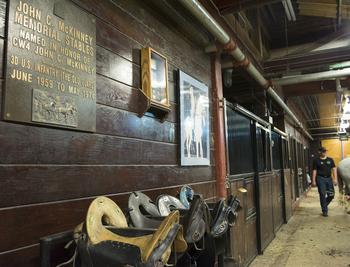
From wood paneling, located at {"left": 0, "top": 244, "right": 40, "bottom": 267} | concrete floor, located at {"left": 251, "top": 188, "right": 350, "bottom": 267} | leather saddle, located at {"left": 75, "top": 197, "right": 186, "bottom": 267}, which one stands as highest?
leather saddle, located at {"left": 75, "top": 197, "right": 186, "bottom": 267}

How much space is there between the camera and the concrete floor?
12.8 feet

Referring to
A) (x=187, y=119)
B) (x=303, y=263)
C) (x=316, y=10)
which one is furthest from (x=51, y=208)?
(x=316, y=10)

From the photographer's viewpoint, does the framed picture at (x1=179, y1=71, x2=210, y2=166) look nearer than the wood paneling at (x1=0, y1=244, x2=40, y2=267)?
No

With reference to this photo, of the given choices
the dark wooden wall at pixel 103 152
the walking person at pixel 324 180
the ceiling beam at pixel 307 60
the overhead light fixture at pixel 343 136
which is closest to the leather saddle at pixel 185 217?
the dark wooden wall at pixel 103 152

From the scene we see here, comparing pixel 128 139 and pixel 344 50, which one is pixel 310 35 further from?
pixel 128 139

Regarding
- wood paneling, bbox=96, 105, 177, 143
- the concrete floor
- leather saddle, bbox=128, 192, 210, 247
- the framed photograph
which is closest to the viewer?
leather saddle, bbox=128, 192, 210, 247

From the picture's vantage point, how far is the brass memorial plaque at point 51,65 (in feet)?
3.96

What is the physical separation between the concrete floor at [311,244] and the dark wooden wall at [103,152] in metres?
2.03

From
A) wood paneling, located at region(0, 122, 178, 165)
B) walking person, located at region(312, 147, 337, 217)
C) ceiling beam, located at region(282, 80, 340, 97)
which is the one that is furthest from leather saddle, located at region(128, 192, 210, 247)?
walking person, located at region(312, 147, 337, 217)

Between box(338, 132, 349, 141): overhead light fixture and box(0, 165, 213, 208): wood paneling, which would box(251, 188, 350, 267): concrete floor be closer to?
box(0, 165, 213, 208): wood paneling

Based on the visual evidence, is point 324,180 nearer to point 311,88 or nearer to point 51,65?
point 311,88

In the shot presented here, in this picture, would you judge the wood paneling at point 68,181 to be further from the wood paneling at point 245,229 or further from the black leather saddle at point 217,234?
the wood paneling at point 245,229

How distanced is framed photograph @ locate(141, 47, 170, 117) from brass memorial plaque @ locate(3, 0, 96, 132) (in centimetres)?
42

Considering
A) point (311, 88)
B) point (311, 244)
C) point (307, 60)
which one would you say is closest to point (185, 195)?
point (307, 60)
